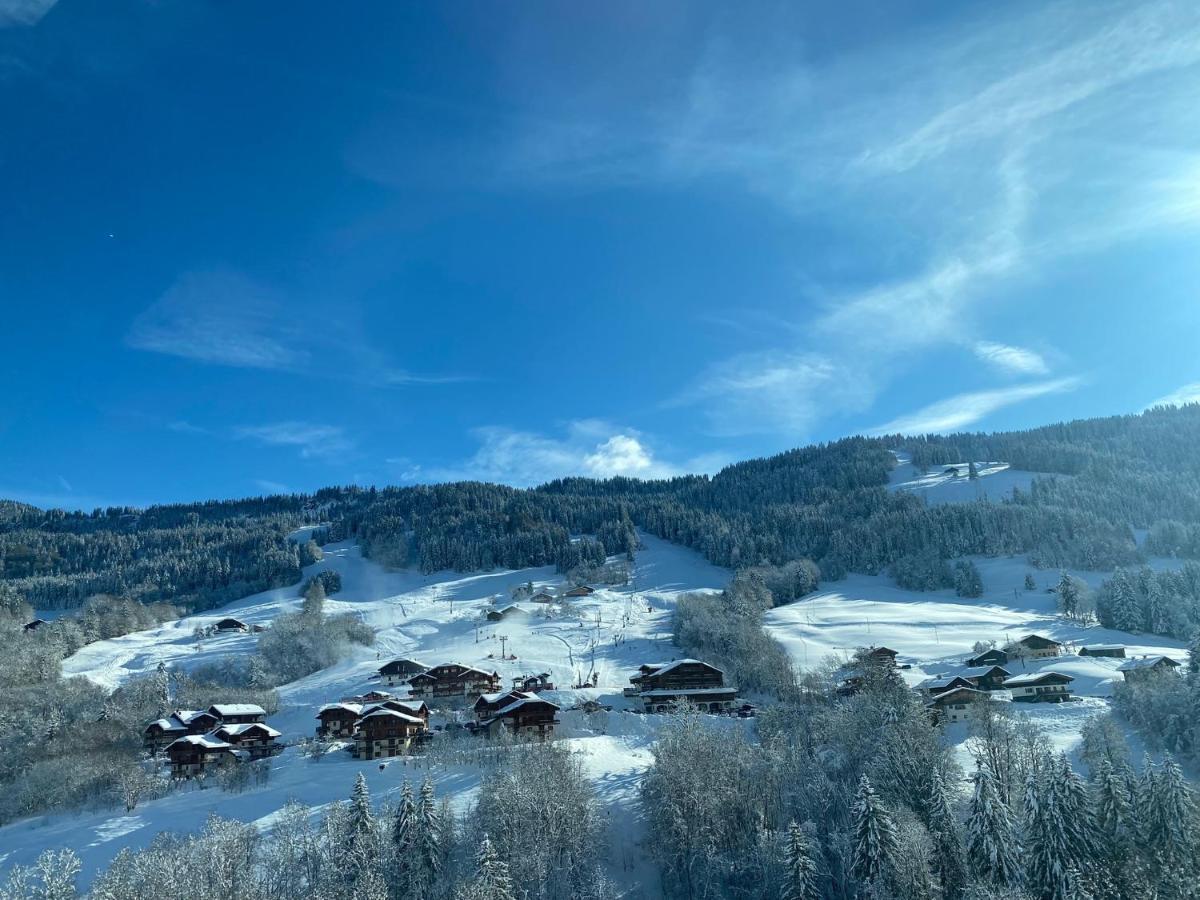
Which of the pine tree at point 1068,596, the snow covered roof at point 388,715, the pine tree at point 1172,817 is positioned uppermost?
the pine tree at point 1068,596

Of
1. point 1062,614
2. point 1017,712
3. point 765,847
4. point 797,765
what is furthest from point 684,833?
point 1062,614

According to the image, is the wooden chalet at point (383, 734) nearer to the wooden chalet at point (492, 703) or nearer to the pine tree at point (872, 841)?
the wooden chalet at point (492, 703)

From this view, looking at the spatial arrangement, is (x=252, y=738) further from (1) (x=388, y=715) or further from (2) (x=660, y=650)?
(2) (x=660, y=650)

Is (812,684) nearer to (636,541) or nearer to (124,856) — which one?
(124,856)

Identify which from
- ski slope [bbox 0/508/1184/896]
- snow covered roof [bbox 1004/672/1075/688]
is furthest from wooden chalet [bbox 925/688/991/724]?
ski slope [bbox 0/508/1184/896]

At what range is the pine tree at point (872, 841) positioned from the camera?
38375 millimetres

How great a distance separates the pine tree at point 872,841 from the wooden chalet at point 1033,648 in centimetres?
5915

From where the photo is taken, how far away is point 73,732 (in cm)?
7500

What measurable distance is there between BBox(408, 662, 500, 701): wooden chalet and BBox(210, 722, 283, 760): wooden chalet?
61.5 feet

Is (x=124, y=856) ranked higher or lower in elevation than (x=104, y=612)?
lower

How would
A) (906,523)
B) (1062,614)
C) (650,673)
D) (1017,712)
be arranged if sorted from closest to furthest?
1. (1017,712)
2. (650,673)
3. (1062,614)
4. (906,523)

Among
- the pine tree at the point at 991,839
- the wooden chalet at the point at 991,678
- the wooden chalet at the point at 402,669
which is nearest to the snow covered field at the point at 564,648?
the wooden chalet at the point at 402,669

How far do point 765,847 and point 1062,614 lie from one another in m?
95.9

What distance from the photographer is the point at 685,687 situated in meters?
81.9
